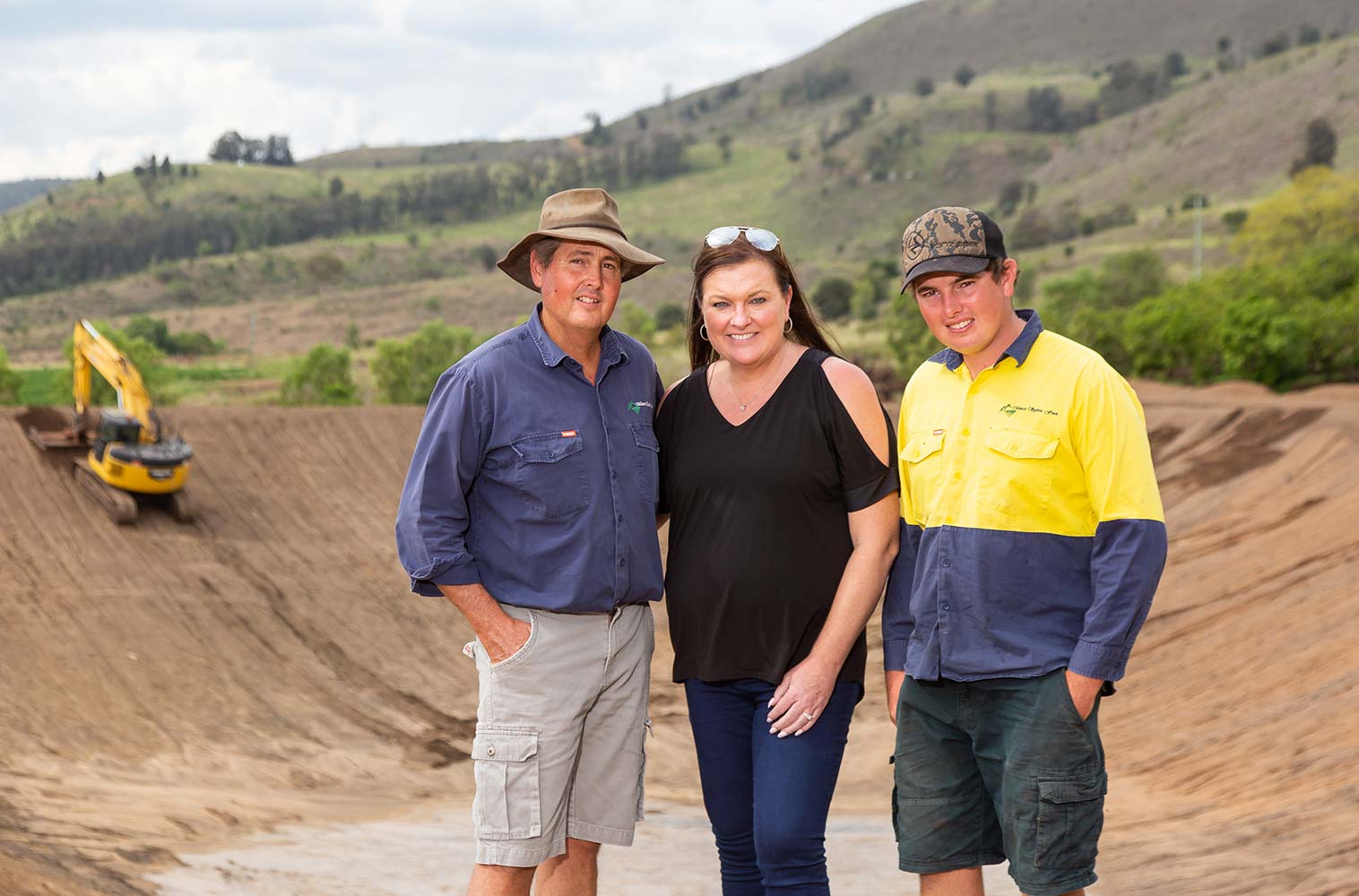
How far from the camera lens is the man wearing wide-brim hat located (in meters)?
4.07

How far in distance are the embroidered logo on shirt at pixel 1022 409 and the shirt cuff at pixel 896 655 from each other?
2.63ft

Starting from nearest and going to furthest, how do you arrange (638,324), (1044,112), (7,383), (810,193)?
(7,383) → (638,324) → (810,193) → (1044,112)

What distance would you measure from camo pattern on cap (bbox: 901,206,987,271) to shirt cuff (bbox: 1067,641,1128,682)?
119cm

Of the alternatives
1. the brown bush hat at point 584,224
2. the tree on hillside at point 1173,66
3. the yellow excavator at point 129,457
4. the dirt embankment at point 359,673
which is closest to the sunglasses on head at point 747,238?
the brown bush hat at point 584,224

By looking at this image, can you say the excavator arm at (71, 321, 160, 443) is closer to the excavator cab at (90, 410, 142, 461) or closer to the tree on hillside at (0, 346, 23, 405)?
the excavator cab at (90, 410, 142, 461)

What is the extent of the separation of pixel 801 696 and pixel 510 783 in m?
0.98

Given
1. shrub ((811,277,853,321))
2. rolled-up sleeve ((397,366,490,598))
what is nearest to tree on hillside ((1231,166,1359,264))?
shrub ((811,277,853,321))

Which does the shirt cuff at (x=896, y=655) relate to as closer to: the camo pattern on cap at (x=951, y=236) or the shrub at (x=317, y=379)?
the camo pattern on cap at (x=951, y=236)

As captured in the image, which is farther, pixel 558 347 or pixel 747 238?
pixel 558 347

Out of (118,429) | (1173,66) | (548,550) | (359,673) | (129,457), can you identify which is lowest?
(359,673)

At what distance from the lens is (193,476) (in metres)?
22.7

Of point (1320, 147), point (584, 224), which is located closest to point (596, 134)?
point (1320, 147)

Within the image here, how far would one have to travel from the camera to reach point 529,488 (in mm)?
4102

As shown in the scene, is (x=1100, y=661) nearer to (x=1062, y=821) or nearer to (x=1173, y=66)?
(x=1062, y=821)
